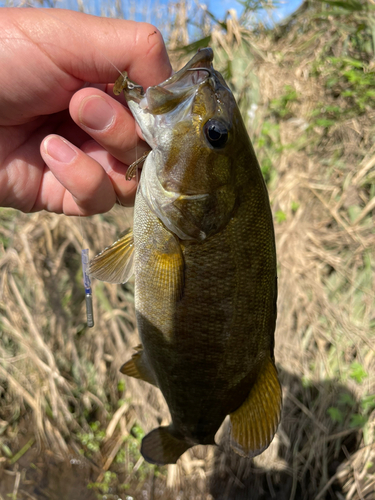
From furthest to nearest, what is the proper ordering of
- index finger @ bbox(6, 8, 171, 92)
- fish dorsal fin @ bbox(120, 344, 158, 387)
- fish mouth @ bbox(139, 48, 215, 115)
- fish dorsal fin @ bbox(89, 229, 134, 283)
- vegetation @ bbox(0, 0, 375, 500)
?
vegetation @ bbox(0, 0, 375, 500) → fish dorsal fin @ bbox(120, 344, 158, 387) → fish dorsal fin @ bbox(89, 229, 134, 283) → index finger @ bbox(6, 8, 171, 92) → fish mouth @ bbox(139, 48, 215, 115)

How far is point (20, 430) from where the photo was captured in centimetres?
290

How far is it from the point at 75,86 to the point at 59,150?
10.5 inches

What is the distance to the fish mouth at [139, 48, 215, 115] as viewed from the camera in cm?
101

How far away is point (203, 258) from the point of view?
1.13m

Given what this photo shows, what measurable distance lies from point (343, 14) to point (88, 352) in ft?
13.6

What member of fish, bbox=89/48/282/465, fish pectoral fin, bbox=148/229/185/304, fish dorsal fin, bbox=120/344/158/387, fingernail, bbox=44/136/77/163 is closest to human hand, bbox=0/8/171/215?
fingernail, bbox=44/136/77/163

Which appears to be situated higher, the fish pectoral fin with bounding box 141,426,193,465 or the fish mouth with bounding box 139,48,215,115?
the fish mouth with bounding box 139,48,215,115

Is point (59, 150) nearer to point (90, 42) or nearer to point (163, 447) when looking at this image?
point (90, 42)

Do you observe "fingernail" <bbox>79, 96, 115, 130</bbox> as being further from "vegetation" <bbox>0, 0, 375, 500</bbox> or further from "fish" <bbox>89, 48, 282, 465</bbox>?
"vegetation" <bbox>0, 0, 375, 500</bbox>

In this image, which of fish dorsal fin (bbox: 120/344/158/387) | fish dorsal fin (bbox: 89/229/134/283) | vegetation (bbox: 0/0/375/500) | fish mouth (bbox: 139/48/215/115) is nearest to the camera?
fish mouth (bbox: 139/48/215/115)

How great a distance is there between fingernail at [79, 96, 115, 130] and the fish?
15 centimetres

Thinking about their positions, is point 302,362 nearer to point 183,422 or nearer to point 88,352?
point 183,422

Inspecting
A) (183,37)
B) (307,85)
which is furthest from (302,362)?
(183,37)

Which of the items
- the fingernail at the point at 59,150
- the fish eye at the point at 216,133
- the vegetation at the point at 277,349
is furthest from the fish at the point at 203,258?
the vegetation at the point at 277,349
